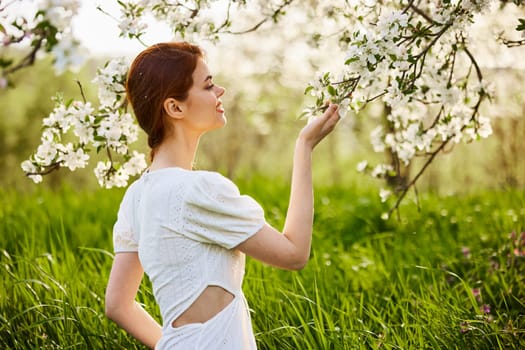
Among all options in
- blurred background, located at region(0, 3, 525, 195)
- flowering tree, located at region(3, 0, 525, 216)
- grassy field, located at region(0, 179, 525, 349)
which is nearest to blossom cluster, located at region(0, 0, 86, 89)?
flowering tree, located at region(3, 0, 525, 216)

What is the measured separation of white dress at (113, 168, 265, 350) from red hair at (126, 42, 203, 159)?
199mm

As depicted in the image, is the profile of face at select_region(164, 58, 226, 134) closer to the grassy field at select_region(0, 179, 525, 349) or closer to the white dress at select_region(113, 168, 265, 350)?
the white dress at select_region(113, 168, 265, 350)

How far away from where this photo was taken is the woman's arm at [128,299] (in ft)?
6.65

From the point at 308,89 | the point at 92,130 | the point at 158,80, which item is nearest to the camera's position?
the point at 158,80

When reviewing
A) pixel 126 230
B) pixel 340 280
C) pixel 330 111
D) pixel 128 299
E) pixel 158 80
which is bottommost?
pixel 340 280

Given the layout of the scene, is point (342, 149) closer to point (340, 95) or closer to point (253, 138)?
point (253, 138)

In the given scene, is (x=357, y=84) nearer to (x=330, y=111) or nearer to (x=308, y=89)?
(x=308, y=89)

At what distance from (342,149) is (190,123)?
21926 millimetres

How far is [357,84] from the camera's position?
237cm

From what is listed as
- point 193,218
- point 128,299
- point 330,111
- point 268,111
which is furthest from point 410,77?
point 268,111

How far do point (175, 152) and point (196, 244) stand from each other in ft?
1.01

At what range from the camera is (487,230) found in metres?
4.74

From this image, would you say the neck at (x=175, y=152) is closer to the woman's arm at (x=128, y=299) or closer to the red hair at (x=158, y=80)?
the red hair at (x=158, y=80)

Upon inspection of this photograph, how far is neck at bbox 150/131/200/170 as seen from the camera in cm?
191
